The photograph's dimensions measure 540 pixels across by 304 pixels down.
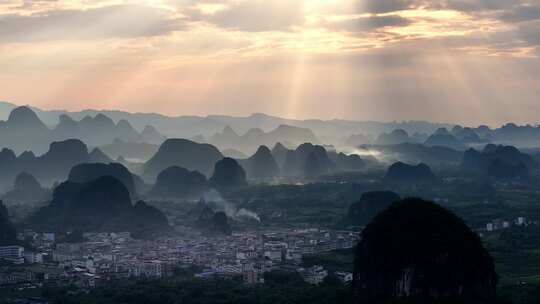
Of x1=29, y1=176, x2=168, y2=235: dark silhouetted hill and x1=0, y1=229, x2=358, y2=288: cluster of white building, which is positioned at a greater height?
x1=29, y1=176, x2=168, y2=235: dark silhouetted hill

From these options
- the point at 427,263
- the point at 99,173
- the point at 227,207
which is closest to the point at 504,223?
the point at 227,207

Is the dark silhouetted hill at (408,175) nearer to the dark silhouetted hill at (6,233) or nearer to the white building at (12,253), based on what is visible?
the dark silhouetted hill at (6,233)

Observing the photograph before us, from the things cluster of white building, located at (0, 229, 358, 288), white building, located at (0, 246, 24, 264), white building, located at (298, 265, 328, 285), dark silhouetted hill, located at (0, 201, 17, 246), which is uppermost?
dark silhouetted hill, located at (0, 201, 17, 246)

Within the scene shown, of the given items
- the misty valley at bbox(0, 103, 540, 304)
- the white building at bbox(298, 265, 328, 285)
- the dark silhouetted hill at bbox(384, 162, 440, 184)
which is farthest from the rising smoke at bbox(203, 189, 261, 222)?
the white building at bbox(298, 265, 328, 285)

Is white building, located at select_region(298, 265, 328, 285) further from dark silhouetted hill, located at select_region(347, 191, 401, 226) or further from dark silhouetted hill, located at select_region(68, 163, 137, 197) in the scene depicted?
dark silhouetted hill, located at select_region(68, 163, 137, 197)

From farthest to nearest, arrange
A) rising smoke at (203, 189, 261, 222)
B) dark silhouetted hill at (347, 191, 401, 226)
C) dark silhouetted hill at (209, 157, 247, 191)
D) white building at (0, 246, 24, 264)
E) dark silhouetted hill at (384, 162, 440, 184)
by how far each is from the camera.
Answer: dark silhouetted hill at (209, 157, 247, 191) < dark silhouetted hill at (384, 162, 440, 184) < rising smoke at (203, 189, 261, 222) < dark silhouetted hill at (347, 191, 401, 226) < white building at (0, 246, 24, 264)

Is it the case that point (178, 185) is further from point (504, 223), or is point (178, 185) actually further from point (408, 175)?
point (504, 223)

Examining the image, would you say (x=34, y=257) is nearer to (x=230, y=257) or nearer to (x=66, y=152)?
(x=230, y=257)

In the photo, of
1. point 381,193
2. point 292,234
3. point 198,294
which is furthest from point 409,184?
point 198,294
